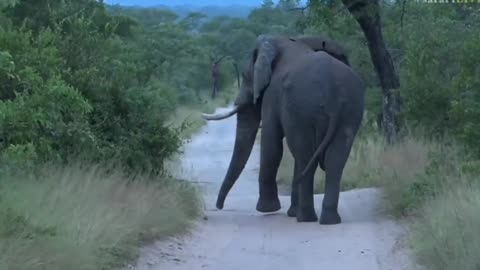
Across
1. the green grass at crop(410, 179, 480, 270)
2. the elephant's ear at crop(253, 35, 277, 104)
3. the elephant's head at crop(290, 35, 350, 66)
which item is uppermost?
the elephant's head at crop(290, 35, 350, 66)

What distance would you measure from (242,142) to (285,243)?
3997 mm

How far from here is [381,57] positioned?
64.8ft

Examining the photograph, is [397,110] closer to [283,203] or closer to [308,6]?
[308,6]

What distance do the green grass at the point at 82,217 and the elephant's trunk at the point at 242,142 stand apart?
1.82 meters

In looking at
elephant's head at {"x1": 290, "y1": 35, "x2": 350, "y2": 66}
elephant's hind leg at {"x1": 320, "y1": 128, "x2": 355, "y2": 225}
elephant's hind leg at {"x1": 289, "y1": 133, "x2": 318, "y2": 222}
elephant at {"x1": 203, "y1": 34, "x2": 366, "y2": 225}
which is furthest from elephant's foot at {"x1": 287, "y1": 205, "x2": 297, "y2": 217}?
elephant's head at {"x1": 290, "y1": 35, "x2": 350, "y2": 66}

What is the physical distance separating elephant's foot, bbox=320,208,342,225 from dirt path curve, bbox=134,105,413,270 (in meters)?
0.12

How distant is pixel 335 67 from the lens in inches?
567

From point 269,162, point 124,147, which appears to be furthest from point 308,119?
point 124,147

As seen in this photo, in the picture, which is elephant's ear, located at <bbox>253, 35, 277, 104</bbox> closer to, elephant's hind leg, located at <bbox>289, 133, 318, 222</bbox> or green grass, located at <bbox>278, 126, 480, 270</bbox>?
elephant's hind leg, located at <bbox>289, 133, 318, 222</bbox>

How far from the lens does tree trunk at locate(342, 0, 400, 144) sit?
19109mm

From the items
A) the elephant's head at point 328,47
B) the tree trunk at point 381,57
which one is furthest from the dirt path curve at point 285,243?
the tree trunk at point 381,57

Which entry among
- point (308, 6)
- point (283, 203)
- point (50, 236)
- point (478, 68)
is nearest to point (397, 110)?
point (308, 6)

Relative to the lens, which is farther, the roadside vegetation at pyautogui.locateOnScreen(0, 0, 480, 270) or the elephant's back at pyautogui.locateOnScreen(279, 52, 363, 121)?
the elephant's back at pyautogui.locateOnScreen(279, 52, 363, 121)

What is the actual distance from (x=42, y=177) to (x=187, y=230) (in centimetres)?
238
